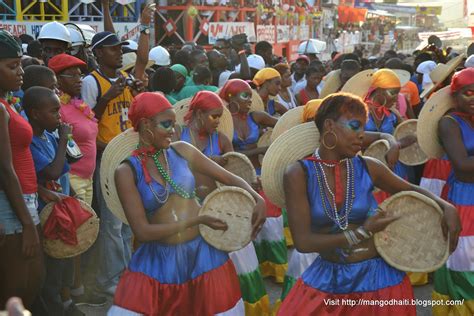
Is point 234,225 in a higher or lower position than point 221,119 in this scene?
lower

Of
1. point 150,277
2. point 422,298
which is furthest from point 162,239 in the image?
point 422,298

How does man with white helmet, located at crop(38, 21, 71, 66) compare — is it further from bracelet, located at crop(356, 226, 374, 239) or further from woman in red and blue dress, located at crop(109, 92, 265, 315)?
bracelet, located at crop(356, 226, 374, 239)

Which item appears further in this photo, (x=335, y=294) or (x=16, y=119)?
(x=16, y=119)

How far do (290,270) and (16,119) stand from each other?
7.54ft

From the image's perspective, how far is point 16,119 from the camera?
3768mm

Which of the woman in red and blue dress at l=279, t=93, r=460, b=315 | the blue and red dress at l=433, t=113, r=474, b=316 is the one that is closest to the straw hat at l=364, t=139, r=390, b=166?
the blue and red dress at l=433, t=113, r=474, b=316

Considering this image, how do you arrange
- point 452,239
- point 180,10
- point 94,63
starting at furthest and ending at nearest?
point 180,10 → point 94,63 → point 452,239

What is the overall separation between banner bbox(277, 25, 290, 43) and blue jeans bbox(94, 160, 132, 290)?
21193 mm

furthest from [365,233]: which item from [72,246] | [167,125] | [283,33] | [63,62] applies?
[283,33]

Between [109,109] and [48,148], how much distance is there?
4.13ft

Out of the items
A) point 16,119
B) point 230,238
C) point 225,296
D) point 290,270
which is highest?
point 16,119

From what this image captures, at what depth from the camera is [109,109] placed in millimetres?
5668

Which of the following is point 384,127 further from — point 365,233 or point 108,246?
point 365,233

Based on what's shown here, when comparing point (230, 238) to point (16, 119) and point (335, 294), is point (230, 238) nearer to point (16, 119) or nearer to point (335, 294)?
point (335, 294)
